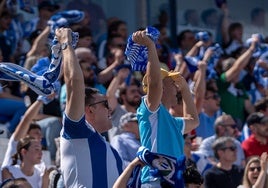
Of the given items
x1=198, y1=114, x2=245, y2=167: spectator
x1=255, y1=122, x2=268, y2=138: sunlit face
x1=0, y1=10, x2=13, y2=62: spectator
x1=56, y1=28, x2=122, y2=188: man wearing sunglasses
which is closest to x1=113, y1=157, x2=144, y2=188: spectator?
x1=56, y1=28, x2=122, y2=188: man wearing sunglasses

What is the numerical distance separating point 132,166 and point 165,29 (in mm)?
9236

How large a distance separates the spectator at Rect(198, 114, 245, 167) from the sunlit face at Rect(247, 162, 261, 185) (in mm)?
970

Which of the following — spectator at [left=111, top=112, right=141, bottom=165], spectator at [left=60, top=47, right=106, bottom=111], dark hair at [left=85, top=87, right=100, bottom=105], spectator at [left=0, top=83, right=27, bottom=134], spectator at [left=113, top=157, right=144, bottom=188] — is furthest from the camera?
spectator at [left=60, top=47, right=106, bottom=111]

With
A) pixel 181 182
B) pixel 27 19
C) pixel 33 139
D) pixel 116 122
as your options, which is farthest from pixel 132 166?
pixel 27 19

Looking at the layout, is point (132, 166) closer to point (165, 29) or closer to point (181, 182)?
point (181, 182)

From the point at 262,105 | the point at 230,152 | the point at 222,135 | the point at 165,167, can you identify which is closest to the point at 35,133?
the point at 230,152

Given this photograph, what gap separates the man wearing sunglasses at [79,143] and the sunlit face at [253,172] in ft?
11.8

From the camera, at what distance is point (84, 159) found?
7.28 m

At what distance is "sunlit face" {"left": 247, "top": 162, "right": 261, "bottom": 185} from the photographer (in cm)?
1080

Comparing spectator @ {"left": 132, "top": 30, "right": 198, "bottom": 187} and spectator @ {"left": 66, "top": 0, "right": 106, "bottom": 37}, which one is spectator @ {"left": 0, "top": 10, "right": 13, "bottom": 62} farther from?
spectator @ {"left": 132, "top": 30, "right": 198, "bottom": 187}

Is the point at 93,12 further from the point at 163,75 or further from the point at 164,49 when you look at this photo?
the point at 163,75

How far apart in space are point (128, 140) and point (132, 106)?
2016 mm

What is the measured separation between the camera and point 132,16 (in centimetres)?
1585

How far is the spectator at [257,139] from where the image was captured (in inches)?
491
